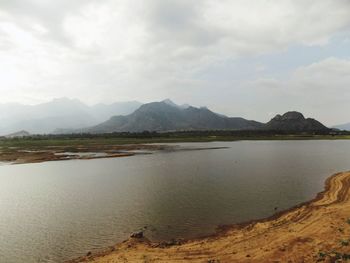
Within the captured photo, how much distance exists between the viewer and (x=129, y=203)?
4253 centimetres

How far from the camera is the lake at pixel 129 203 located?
3006 cm

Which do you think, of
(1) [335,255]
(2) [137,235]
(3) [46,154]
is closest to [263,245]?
(1) [335,255]

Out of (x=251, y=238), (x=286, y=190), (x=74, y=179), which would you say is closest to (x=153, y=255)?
(x=251, y=238)

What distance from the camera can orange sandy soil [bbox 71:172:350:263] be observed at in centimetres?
2233

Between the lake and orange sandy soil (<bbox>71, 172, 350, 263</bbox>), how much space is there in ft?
8.70

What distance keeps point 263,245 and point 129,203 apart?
22.2 m

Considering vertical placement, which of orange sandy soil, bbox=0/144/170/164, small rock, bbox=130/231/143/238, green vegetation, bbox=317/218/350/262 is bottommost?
→ small rock, bbox=130/231/143/238

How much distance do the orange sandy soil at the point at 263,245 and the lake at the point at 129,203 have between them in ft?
8.70

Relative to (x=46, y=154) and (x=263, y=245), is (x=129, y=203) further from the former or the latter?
(x=46, y=154)

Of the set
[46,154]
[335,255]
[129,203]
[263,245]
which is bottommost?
[129,203]

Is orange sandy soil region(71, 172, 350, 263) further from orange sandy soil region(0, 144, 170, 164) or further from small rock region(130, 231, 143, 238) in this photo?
orange sandy soil region(0, 144, 170, 164)

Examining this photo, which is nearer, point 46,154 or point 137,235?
point 137,235

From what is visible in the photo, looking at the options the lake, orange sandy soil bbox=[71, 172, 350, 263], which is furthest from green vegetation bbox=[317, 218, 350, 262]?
the lake

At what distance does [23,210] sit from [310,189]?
42099 mm
